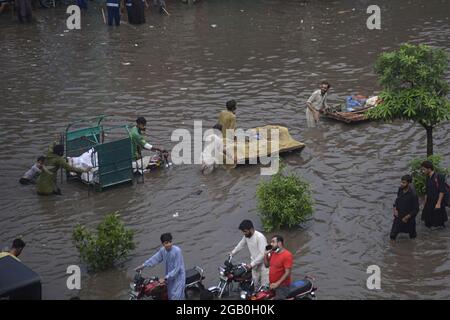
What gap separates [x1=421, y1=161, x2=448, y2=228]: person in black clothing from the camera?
10.7 metres

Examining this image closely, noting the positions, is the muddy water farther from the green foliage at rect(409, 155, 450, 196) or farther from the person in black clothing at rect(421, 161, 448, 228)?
the green foliage at rect(409, 155, 450, 196)

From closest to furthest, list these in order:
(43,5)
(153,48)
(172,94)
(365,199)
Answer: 1. (365,199)
2. (172,94)
3. (153,48)
4. (43,5)

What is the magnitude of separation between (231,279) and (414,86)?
177 inches

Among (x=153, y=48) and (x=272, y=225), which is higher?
(x=153, y=48)

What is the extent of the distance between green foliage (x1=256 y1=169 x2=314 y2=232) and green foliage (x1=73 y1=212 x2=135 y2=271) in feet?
6.72

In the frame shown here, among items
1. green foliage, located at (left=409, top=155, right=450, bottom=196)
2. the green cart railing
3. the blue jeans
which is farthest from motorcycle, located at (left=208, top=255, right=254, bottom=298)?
the blue jeans

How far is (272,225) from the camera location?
36.5ft

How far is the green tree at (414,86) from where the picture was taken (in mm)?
11438

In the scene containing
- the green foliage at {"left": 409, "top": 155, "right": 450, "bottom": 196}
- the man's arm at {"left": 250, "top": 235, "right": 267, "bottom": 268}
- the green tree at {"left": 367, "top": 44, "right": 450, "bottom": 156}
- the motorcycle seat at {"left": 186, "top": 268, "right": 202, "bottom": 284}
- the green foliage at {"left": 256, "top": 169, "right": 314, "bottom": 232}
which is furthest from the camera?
the green foliage at {"left": 409, "top": 155, "right": 450, "bottom": 196}

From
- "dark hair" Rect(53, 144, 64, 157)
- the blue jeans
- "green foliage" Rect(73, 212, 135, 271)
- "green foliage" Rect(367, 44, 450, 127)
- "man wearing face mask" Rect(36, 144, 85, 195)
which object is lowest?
"green foliage" Rect(73, 212, 135, 271)

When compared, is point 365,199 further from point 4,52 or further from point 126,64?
point 4,52

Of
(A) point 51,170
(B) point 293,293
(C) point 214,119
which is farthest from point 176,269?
(C) point 214,119

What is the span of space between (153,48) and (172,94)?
459 centimetres
